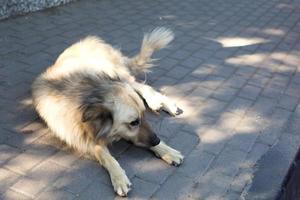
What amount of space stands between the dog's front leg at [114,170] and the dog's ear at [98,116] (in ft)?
0.62

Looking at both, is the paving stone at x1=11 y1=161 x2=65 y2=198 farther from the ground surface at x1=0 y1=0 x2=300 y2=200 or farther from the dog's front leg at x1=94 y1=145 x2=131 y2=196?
the dog's front leg at x1=94 y1=145 x2=131 y2=196

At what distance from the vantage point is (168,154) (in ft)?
12.3

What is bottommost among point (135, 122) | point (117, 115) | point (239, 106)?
point (239, 106)

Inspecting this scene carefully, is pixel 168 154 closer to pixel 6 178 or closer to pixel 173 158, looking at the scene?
pixel 173 158

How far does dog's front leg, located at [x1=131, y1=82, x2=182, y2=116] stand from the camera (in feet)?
14.5

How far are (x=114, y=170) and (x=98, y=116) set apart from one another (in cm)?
44

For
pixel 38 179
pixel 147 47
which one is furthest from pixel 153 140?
pixel 147 47

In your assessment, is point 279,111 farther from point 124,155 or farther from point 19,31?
point 19,31

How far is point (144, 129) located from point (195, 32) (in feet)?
10.4

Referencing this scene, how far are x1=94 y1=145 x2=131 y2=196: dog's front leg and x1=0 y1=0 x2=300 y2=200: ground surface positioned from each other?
75 mm

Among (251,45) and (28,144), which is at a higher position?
(28,144)

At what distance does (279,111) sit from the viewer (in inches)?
184

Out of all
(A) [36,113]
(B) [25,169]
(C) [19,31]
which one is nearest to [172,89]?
(A) [36,113]

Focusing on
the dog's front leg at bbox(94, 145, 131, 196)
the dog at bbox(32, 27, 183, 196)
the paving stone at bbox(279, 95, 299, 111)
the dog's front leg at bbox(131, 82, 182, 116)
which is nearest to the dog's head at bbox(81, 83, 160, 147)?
the dog at bbox(32, 27, 183, 196)
